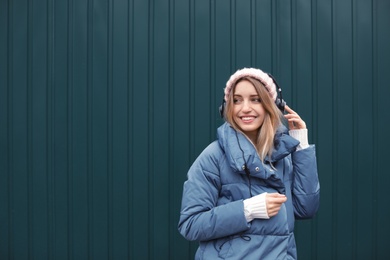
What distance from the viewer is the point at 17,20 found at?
4141 mm

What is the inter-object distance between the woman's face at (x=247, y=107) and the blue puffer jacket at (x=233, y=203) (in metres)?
0.07

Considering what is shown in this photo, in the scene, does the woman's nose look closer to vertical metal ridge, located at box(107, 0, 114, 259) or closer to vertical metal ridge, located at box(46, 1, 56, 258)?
vertical metal ridge, located at box(107, 0, 114, 259)

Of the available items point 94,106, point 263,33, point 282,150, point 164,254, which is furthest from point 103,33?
point 282,150

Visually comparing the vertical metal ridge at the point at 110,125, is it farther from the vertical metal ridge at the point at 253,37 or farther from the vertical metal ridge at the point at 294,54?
the vertical metal ridge at the point at 294,54

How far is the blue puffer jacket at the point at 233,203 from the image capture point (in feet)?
7.93

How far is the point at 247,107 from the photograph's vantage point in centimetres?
258

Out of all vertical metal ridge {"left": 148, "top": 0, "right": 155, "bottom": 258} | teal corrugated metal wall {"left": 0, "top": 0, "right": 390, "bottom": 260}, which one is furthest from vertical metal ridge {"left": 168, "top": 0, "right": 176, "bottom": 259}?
vertical metal ridge {"left": 148, "top": 0, "right": 155, "bottom": 258}

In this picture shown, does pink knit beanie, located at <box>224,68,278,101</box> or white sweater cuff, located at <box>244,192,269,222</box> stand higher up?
pink knit beanie, located at <box>224,68,278,101</box>

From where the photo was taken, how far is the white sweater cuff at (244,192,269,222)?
2.40 meters

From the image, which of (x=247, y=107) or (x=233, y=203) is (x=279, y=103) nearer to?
(x=247, y=107)

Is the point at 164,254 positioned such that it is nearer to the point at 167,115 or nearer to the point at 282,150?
the point at 167,115

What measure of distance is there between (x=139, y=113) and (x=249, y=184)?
1822 millimetres

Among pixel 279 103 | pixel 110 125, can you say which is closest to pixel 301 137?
pixel 279 103

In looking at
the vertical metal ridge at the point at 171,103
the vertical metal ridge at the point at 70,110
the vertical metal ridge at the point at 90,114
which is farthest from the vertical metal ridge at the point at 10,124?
the vertical metal ridge at the point at 171,103
